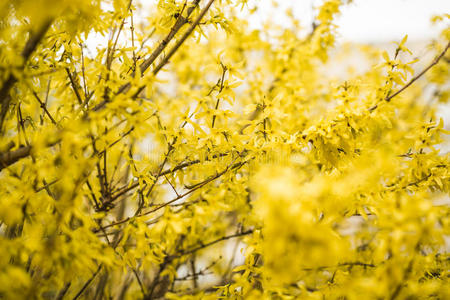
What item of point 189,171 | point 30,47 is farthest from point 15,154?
point 189,171

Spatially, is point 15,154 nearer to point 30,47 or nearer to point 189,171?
point 30,47

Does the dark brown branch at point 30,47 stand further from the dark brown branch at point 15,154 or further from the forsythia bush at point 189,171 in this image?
the dark brown branch at point 15,154

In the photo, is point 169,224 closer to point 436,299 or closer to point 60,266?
point 60,266

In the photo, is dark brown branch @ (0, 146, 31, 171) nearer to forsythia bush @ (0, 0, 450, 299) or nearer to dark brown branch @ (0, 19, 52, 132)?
forsythia bush @ (0, 0, 450, 299)

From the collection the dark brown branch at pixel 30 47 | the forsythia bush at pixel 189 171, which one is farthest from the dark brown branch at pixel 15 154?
the dark brown branch at pixel 30 47

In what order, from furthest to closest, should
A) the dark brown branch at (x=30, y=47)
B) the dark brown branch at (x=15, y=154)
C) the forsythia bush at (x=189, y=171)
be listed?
the dark brown branch at (x=15, y=154), the dark brown branch at (x=30, y=47), the forsythia bush at (x=189, y=171)

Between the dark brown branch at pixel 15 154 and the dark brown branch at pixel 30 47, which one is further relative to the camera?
the dark brown branch at pixel 15 154

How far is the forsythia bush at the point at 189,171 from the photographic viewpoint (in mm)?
719

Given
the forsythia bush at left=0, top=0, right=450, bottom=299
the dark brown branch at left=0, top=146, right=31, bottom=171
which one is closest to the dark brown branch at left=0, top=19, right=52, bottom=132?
the forsythia bush at left=0, top=0, right=450, bottom=299

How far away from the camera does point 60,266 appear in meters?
0.78

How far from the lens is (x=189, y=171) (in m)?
1.28

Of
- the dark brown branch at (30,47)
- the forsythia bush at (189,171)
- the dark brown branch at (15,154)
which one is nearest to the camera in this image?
the forsythia bush at (189,171)

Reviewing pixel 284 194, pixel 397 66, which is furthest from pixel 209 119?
pixel 397 66

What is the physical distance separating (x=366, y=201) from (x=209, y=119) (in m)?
0.84
